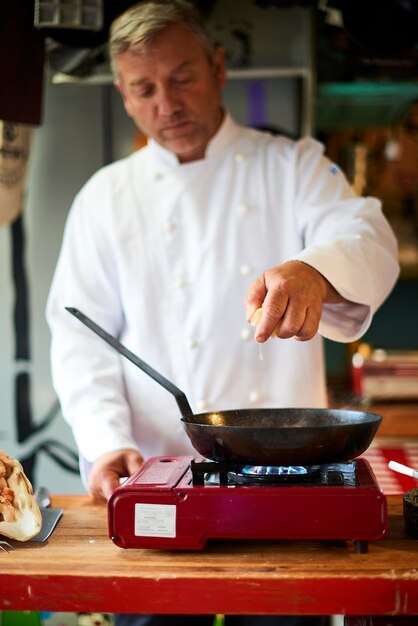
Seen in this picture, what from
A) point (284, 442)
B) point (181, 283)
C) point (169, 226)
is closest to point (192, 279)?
point (181, 283)

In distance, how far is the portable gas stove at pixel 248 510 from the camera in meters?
1.44

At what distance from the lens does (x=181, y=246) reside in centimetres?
241

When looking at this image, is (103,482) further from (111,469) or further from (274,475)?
(274,475)

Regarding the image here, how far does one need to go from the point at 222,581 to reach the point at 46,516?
500 millimetres

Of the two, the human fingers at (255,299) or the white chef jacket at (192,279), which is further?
the white chef jacket at (192,279)

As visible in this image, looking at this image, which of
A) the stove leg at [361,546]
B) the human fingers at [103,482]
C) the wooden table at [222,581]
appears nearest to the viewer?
the wooden table at [222,581]

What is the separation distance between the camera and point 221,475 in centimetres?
153

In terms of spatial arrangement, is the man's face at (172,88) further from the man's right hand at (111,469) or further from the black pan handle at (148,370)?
the man's right hand at (111,469)

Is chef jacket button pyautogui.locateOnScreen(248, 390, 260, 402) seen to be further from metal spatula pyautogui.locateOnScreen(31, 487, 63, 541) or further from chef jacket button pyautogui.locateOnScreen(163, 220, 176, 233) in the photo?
metal spatula pyautogui.locateOnScreen(31, 487, 63, 541)

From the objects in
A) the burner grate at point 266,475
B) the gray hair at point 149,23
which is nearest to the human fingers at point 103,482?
the burner grate at point 266,475

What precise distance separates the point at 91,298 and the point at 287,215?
57cm

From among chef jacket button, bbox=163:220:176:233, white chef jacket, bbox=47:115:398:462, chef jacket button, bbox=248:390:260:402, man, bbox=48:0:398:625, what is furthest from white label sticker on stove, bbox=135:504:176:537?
chef jacket button, bbox=163:220:176:233

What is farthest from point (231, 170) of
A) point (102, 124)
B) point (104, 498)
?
point (102, 124)

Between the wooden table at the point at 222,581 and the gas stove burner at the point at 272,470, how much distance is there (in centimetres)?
13
